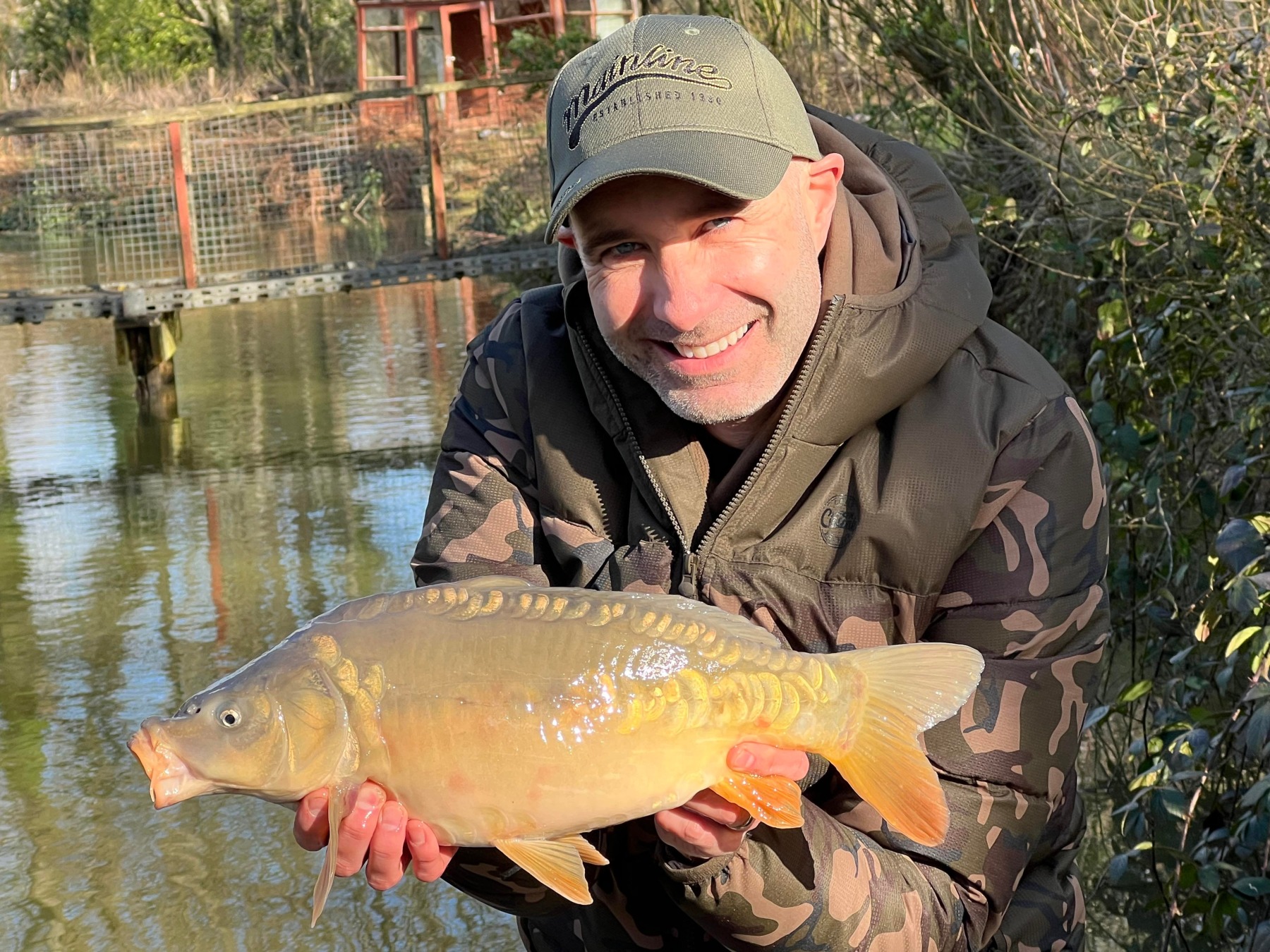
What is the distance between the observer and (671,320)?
6.61ft

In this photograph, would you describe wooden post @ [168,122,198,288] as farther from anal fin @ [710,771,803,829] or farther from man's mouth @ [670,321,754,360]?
anal fin @ [710,771,803,829]

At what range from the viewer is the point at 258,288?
9.37m

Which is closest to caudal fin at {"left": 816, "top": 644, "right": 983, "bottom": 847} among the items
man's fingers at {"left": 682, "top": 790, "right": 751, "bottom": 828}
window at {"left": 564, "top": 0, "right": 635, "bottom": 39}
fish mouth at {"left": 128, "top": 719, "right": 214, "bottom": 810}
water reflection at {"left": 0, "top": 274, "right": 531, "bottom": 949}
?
man's fingers at {"left": 682, "top": 790, "right": 751, "bottom": 828}

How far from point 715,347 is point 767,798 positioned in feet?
2.01

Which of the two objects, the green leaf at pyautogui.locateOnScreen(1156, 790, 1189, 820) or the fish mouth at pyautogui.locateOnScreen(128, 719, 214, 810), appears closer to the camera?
the fish mouth at pyautogui.locateOnScreen(128, 719, 214, 810)

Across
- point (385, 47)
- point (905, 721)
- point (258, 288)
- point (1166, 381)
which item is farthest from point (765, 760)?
point (385, 47)

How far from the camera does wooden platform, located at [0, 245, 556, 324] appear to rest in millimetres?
9023

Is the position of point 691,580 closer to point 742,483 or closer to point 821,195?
point 742,483

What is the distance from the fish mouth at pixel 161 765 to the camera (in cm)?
170

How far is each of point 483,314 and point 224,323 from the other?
228 cm

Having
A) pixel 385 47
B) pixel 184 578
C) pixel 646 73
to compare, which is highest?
pixel 385 47

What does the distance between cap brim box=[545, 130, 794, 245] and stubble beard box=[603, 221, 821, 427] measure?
Answer: 0.41ft

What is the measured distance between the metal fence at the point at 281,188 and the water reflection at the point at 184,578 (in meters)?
0.72

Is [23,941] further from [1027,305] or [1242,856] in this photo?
[1027,305]
